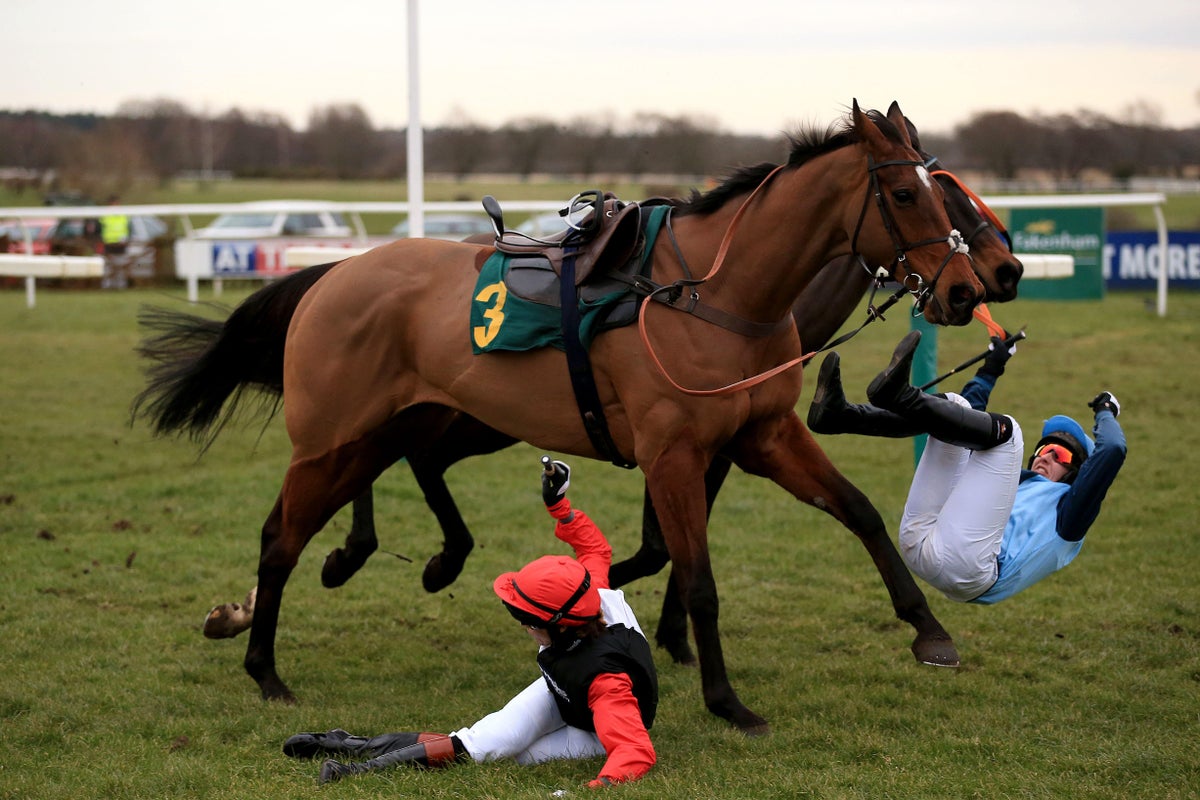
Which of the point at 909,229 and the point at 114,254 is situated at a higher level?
the point at 909,229

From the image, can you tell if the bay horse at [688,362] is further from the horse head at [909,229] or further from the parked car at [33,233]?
the parked car at [33,233]

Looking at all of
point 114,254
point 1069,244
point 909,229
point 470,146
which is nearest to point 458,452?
point 909,229

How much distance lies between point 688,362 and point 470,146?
42.9 feet

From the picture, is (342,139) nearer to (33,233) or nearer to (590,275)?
(33,233)

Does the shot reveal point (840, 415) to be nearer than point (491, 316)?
Yes

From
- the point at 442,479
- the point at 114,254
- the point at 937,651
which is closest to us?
the point at 937,651

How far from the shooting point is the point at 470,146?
→ 658 inches

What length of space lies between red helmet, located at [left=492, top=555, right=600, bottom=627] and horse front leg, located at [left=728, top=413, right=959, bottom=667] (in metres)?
0.93

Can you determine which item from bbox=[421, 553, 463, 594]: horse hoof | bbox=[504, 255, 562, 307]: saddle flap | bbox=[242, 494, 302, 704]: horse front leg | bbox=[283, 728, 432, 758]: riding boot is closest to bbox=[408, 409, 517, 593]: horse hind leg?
bbox=[421, 553, 463, 594]: horse hoof

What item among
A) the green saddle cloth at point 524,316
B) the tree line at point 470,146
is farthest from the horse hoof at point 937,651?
the tree line at point 470,146

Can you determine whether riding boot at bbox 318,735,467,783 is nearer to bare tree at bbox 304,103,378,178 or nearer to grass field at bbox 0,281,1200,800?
grass field at bbox 0,281,1200,800

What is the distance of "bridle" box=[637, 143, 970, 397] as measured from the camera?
3932 millimetres

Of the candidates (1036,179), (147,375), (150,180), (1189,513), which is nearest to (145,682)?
(147,375)

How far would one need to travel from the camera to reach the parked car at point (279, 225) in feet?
69.1
